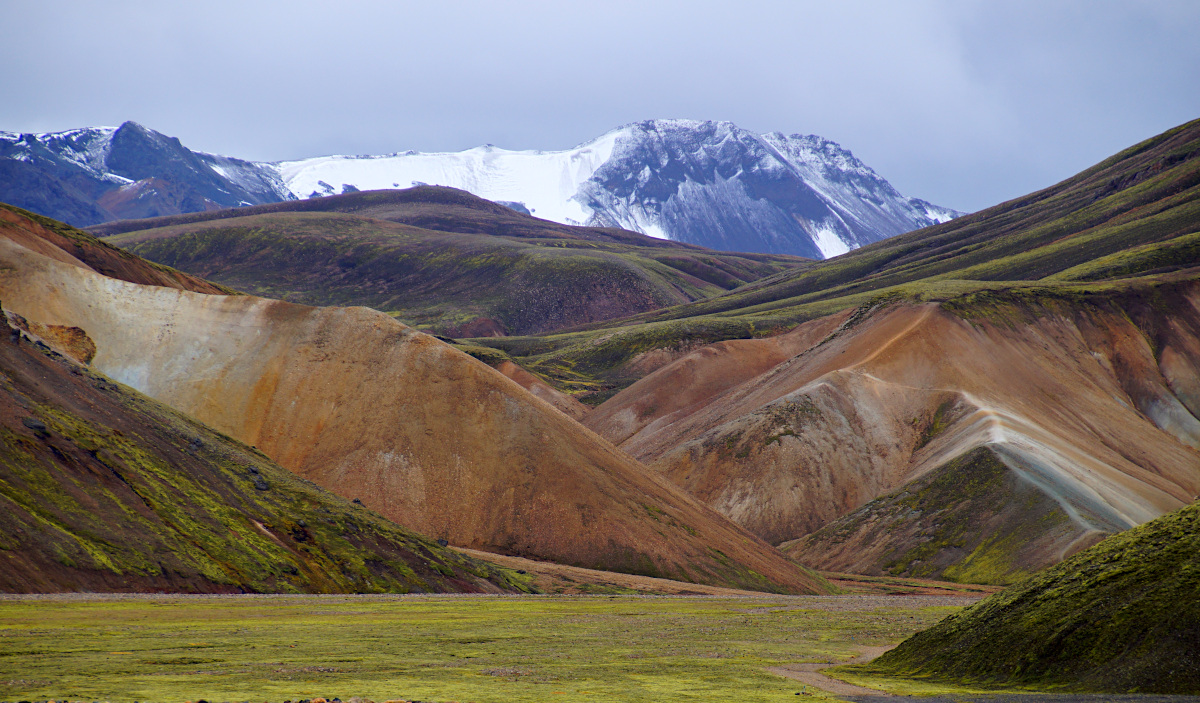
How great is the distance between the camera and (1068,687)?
19.9 metres

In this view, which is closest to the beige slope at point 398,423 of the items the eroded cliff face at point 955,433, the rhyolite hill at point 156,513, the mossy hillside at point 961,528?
the rhyolite hill at point 156,513

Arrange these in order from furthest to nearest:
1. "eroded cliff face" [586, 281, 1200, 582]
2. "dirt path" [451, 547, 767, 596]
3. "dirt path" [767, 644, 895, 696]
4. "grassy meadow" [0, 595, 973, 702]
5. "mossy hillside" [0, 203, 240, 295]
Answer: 1. "mossy hillside" [0, 203, 240, 295]
2. "eroded cliff face" [586, 281, 1200, 582]
3. "dirt path" [451, 547, 767, 596]
4. "dirt path" [767, 644, 895, 696]
5. "grassy meadow" [0, 595, 973, 702]

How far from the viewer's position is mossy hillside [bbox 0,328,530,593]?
39.8 meters

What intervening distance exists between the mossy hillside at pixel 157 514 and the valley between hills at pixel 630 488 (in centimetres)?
19

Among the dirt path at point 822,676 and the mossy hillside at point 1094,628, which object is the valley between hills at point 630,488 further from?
the dirt path at point 822,676

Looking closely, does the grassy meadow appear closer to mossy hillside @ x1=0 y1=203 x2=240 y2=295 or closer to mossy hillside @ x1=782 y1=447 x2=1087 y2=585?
mossy hillside @ x1=782 y1=447 x2=1087 y2=585

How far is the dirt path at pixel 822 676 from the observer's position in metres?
21.6

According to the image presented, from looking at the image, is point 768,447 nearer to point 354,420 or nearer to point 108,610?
point 354,420

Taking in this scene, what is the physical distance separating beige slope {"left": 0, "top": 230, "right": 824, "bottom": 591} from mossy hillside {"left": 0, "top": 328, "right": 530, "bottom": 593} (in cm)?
926

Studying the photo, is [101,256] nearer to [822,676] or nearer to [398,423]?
[398,423]

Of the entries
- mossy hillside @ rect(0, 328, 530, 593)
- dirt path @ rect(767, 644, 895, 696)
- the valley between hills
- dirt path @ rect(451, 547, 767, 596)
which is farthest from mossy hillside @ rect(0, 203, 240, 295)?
dirt path @ rect(767, 644, 895, 696)

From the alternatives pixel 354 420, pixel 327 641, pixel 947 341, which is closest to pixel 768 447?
pixel 947 341

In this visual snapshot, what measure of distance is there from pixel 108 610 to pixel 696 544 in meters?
43.9

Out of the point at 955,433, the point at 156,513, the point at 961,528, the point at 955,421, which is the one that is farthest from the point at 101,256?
the point at 955,421
